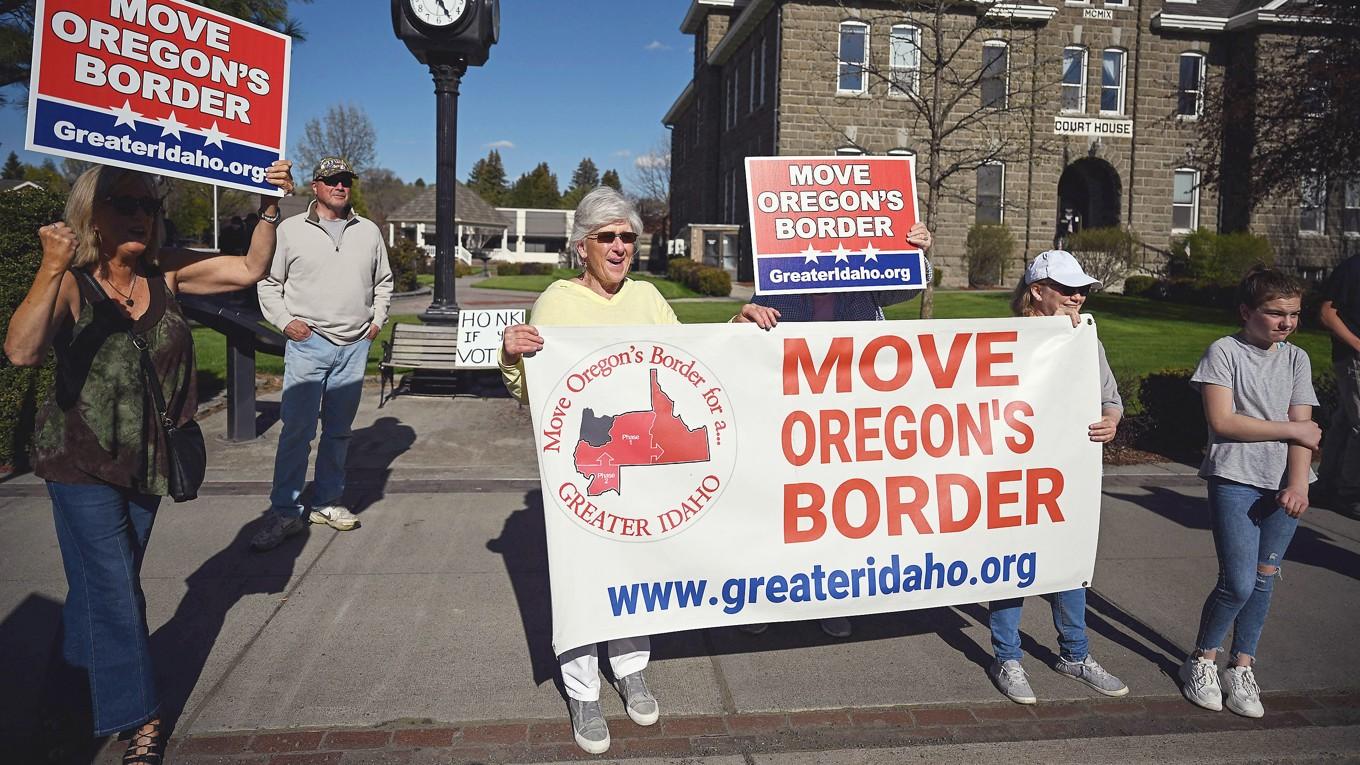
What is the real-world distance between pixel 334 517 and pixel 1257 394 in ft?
16.4

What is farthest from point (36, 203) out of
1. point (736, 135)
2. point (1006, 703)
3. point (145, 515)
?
point (736, 135)

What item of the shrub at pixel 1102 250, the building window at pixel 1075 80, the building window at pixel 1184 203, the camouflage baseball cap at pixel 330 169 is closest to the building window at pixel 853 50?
the building window at pixel 1075 80

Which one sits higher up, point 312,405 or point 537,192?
point 537,192

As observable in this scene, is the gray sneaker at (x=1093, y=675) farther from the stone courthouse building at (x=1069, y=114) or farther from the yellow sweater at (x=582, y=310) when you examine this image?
the stone courthouse building at (x=1069, y=114)

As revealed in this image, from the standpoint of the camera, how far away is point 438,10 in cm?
962

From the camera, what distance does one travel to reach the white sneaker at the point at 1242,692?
12.2ft

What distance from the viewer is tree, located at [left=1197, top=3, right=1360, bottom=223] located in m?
15.9

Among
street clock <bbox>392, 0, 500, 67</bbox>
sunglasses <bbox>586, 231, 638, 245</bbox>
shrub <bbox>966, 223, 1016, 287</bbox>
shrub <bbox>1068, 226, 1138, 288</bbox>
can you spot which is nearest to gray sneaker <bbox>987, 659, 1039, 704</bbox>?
sunglasses <bbox>586, 231, 638, 245</bbox>

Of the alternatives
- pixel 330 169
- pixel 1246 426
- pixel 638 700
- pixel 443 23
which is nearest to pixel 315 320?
pixel 330 169

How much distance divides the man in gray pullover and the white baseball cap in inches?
143

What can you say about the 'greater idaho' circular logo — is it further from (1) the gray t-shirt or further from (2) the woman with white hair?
(1) the gray t-shirt

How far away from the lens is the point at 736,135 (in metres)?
34.2

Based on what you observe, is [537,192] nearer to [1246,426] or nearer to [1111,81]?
[1111,81]

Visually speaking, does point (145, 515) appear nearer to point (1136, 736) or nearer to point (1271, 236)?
point (1136, 736)
